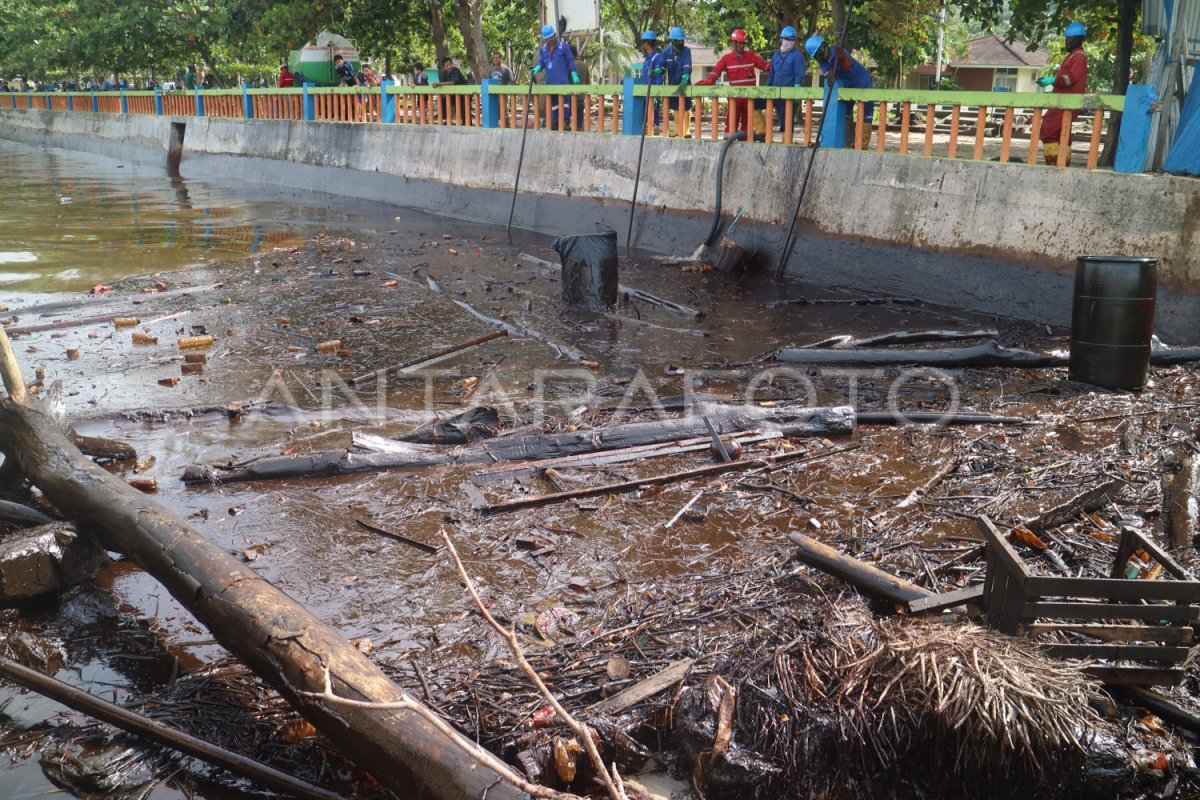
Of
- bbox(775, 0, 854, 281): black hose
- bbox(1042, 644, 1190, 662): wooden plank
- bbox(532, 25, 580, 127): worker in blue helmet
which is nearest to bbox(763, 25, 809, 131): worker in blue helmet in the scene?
bbox(775, 0, 854, 281): black hose

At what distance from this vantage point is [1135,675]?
140 inches

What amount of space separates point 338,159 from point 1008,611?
20.7 meters

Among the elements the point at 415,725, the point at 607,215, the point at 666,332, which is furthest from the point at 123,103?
the point at 415,725

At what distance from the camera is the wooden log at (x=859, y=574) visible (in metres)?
4.08


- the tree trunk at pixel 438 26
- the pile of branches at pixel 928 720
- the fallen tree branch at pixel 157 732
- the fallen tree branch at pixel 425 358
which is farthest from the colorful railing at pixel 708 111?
the fallen tree branch at pixel 157 732

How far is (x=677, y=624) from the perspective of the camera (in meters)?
4.21

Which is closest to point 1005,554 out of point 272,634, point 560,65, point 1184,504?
point 1184,504

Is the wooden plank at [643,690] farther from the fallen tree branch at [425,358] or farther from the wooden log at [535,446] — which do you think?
the fallen tree branch at [425,358]

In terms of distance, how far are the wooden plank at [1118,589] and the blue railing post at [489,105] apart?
49.8 feet

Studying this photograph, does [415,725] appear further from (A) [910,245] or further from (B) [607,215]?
(B) [607,215]

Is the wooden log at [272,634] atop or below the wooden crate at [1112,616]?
below

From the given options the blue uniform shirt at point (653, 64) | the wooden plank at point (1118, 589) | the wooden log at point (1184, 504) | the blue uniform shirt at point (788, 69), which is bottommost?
the wooden log at point (1184, 504)

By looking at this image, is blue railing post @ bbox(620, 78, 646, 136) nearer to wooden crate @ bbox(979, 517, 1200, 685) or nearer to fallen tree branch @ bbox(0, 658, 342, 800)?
wooden crate @ bbox(979, 517, 1200, 685)

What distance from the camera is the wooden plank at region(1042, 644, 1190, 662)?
3.53 meters
